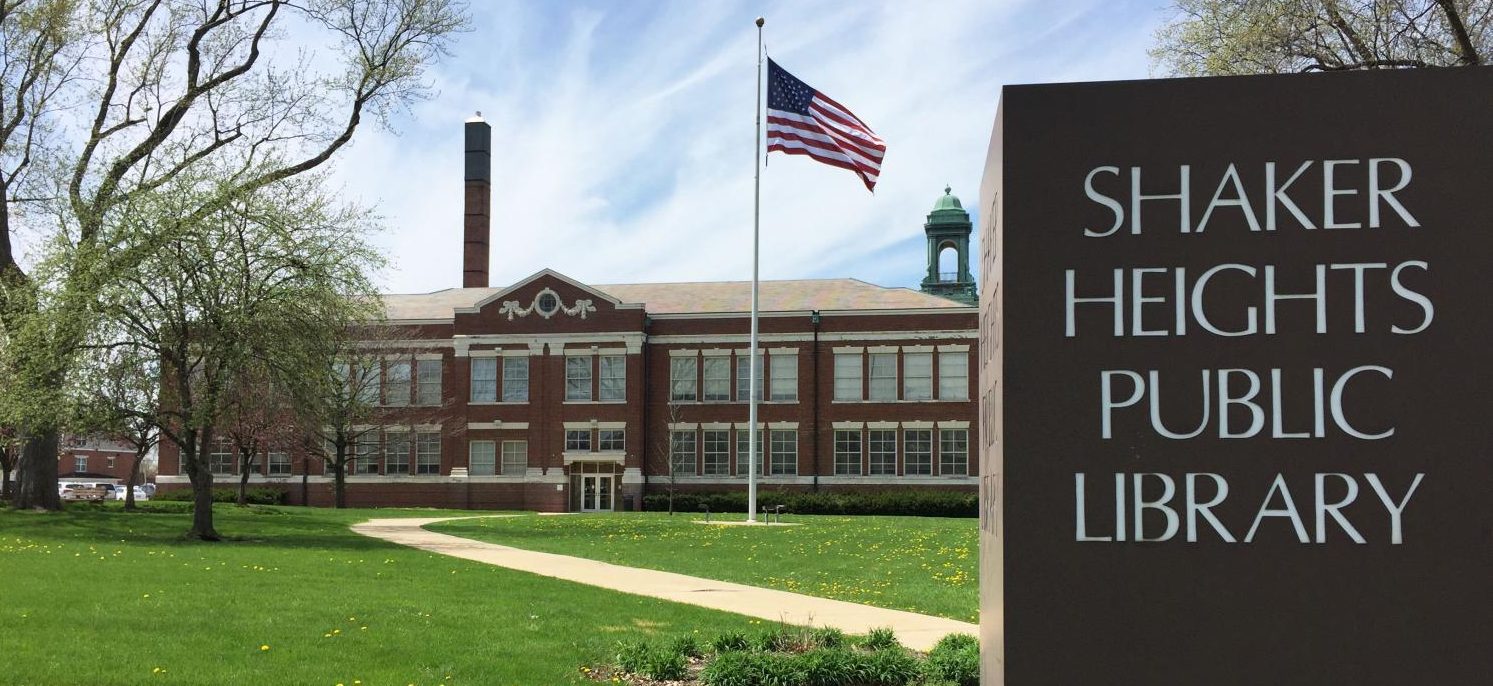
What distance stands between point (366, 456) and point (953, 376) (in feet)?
80.2

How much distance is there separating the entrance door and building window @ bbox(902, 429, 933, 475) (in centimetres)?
1172

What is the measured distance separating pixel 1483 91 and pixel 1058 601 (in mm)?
2313

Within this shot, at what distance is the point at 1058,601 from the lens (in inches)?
187

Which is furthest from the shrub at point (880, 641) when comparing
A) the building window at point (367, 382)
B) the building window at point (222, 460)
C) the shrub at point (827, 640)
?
the building window at point (222, 460)

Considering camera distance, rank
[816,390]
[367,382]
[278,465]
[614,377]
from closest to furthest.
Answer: [367,382] → [816,390] → [614,377] → [278,465]

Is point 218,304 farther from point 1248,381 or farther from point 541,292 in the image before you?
point 541,292

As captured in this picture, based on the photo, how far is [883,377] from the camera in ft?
168

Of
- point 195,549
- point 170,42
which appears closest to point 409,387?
point 170,42

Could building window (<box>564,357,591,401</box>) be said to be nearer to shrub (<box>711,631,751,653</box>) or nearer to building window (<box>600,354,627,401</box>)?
building window (<box>600,354,627,401</box>)

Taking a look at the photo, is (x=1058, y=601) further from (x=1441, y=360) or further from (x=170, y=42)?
(x=170, y=42)

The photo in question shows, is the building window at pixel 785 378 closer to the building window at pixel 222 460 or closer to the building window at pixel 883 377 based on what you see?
the building window at pixel 883 377

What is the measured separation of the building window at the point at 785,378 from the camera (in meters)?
51.9

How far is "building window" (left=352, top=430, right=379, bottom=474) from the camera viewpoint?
178 feet

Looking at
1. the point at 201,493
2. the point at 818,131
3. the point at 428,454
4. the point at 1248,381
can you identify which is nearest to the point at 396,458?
the point at 428,454
